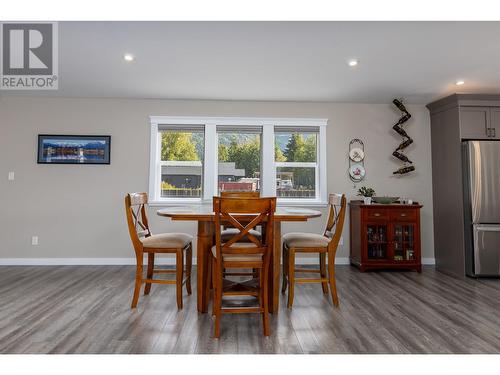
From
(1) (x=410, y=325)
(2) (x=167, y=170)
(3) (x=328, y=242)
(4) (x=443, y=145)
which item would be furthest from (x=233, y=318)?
(4) (x=443, y=145)

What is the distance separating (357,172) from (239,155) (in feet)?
6.11

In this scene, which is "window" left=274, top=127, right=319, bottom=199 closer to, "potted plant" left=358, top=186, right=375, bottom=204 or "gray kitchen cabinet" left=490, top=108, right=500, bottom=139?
"potted plant" left=358, top=186, right=375, bottom=204

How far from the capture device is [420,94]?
4.09 metres

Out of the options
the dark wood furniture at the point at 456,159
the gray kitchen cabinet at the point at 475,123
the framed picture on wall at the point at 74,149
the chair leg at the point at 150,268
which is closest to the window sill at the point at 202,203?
the framed picture on wall at the point at 74,149

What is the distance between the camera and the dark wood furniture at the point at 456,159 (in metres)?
3.79

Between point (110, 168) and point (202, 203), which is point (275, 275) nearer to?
point (202, 203)

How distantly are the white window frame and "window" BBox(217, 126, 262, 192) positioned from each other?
3.2 inches

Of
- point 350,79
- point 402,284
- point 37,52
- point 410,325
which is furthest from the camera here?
point 350,79

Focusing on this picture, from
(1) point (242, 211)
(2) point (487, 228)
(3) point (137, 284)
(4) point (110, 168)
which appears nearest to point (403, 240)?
(2) point (487, 228)

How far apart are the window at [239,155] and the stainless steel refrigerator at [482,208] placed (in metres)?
2.86

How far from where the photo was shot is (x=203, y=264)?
2.49 meters

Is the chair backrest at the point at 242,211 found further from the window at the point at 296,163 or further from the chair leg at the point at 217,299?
the window at the point at 296,163
